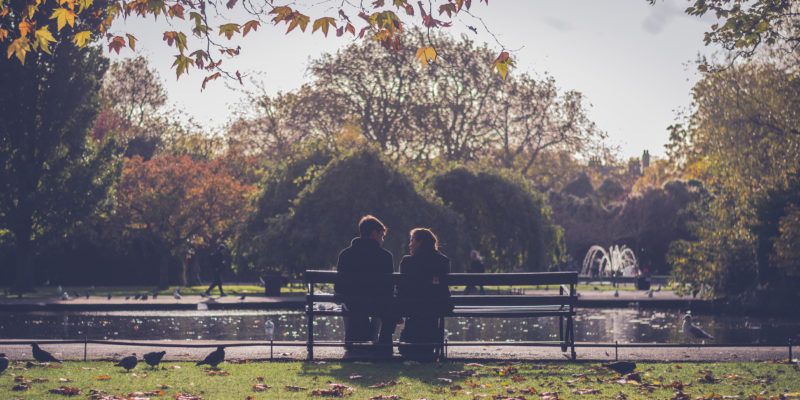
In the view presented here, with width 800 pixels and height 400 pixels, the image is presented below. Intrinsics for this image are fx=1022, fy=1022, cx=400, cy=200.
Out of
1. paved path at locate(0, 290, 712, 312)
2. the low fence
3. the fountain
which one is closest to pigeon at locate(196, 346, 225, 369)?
the low fence

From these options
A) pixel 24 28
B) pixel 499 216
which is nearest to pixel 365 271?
pixel 24 28

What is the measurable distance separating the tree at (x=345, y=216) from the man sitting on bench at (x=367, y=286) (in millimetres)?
18631

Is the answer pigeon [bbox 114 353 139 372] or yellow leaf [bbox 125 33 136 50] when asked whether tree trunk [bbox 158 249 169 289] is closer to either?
pigeon [bbox 114 353 139 372]

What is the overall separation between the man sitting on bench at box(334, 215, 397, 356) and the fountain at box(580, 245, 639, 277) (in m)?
45.1

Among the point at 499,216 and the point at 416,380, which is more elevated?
the point at 499,216

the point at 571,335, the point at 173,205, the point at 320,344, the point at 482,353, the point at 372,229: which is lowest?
the point at 482,353

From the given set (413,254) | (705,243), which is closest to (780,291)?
(705,243)

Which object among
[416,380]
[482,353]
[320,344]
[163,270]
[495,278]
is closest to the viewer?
[416,380]

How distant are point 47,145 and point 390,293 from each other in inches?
1043

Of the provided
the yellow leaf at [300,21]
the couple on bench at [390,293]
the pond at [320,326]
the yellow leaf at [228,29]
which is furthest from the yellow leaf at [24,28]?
the pond at [320,326]

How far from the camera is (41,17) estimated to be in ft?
105

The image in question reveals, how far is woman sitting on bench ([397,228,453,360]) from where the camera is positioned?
1160cm

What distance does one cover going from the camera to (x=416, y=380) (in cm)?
970

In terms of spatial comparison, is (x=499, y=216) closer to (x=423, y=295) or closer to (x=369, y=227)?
(x=369, y=227)
